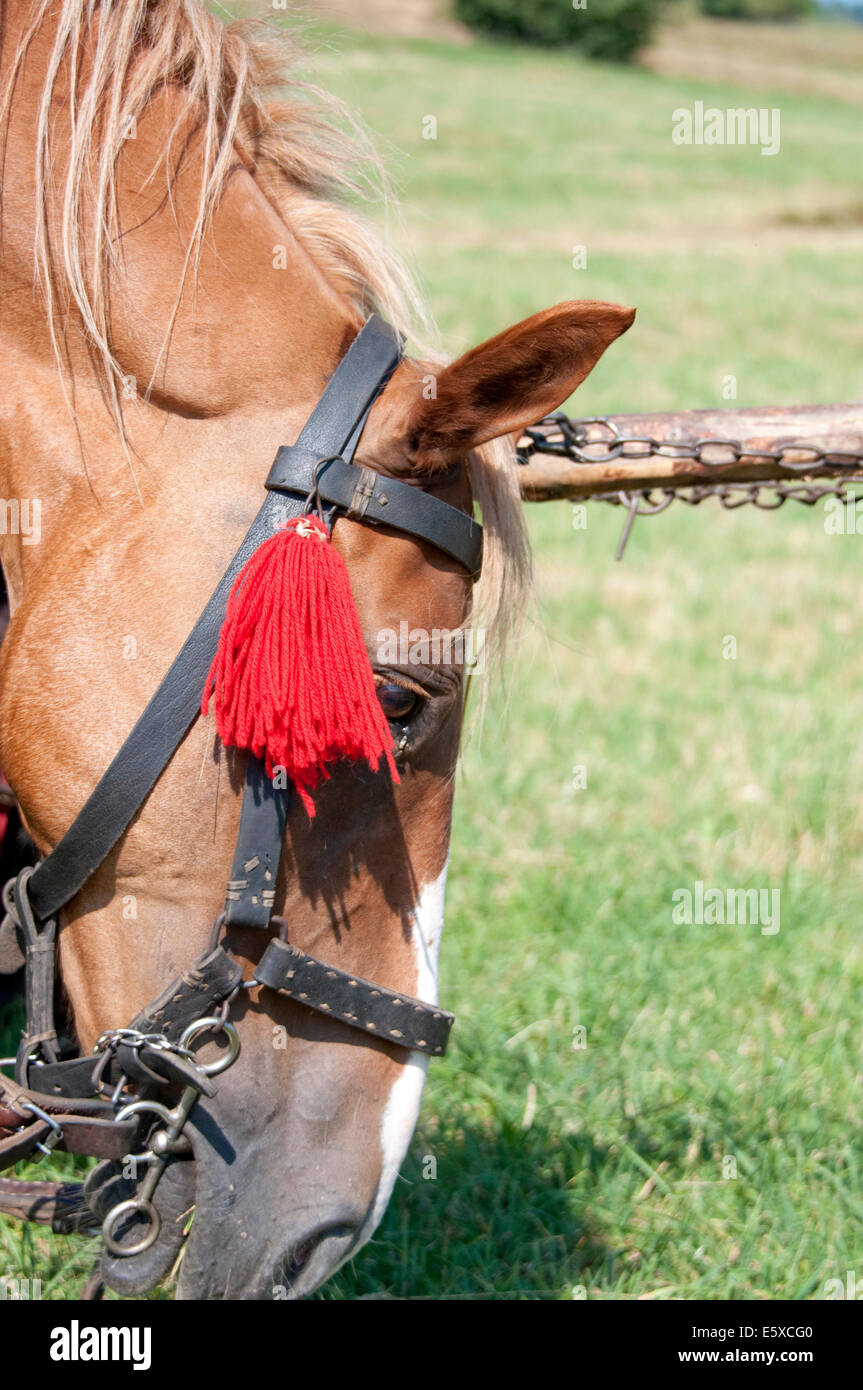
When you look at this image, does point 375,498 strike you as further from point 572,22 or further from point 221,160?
point 572,22

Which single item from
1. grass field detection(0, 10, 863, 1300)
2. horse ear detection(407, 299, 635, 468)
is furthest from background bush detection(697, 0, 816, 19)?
horse ear detection(407, 299, 635, 468)

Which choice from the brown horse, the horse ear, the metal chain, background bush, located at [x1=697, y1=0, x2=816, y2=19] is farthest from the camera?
background bush, located at [x1=697, y1=0, x2=816, y2=19]

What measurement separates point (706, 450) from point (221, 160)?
114cm

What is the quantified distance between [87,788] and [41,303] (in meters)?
0.70

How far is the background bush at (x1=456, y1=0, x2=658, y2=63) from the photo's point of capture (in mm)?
41625

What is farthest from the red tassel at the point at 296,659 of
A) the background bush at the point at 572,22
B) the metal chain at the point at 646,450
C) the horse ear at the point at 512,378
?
the background bush at the point at 572,22

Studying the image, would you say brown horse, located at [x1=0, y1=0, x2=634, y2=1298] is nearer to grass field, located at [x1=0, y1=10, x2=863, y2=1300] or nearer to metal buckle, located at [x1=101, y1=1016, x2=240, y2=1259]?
metal buckle, located at [x1=101, y1=1016, x2=240, y2=1259]

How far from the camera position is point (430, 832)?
73.7 inches

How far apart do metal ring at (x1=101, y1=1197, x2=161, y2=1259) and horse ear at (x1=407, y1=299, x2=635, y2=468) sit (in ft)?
3.78

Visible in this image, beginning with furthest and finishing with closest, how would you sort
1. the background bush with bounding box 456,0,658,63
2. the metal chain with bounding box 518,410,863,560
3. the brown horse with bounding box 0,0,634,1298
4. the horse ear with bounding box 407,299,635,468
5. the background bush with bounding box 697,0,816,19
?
the background bush with bounding box 697,0,816,19, the background bush with bounding box 456,0,658,63, the metal chain with bounding box 518,410,863,560, the brown horse with bounding box 0,0,634,1298, the horse ear with bounding box 407,299,635,468

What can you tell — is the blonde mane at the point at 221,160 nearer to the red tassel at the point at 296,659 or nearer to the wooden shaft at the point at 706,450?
the red tassel at the point at 296,659

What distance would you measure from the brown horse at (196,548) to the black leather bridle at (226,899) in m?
0.03

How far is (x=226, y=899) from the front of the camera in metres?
1.74
